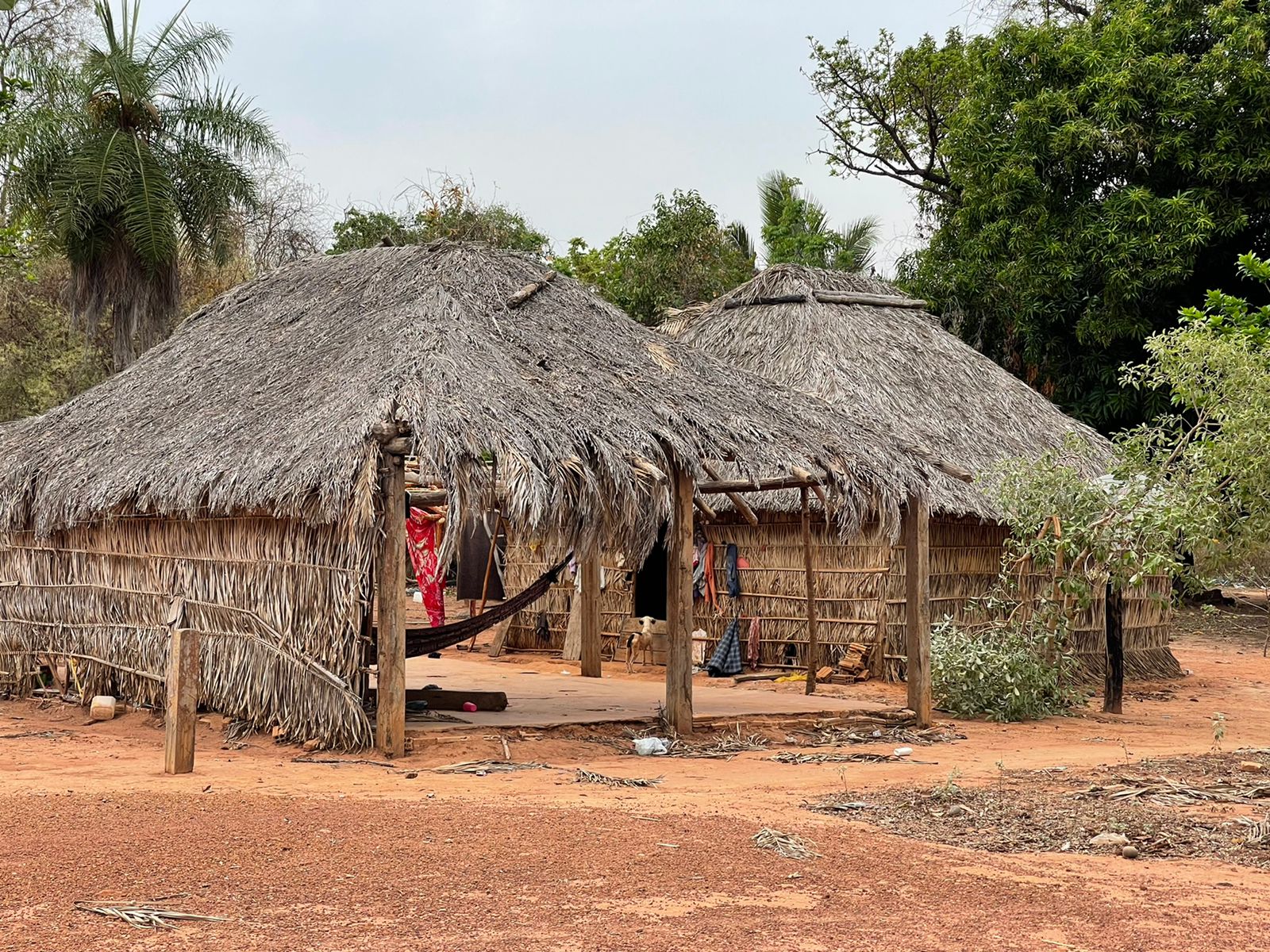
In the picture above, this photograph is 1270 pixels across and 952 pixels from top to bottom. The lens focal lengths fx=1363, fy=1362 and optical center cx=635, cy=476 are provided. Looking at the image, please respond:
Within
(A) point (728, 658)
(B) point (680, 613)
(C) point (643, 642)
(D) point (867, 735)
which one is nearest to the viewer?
(B) point (680, 613)

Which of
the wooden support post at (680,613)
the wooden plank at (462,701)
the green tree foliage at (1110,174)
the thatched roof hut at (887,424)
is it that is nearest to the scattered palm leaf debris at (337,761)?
the wooden plank at (462,701)

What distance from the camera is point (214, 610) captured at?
9.32 m

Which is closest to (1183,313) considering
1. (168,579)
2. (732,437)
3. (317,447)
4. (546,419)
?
(732,437)

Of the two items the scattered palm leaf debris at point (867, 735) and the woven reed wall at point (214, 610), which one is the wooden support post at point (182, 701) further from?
the scattered palm leaf debris at point (867, 735)

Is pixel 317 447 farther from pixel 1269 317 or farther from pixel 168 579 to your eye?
pixel 1269 317

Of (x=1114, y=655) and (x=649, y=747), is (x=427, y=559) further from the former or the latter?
(x=1114, y=655)

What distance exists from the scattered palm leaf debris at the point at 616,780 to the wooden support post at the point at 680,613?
138 centimetres

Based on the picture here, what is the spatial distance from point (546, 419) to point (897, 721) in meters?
3.68

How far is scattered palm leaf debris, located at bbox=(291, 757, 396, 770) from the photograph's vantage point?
7.82m

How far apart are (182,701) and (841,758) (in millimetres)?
4006

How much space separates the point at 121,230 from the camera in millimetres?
17344

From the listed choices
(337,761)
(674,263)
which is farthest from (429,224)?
(337,761)

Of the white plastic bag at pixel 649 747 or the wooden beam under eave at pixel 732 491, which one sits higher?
the wooden beam under eave at pixel 732 491

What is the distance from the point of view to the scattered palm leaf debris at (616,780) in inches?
292
